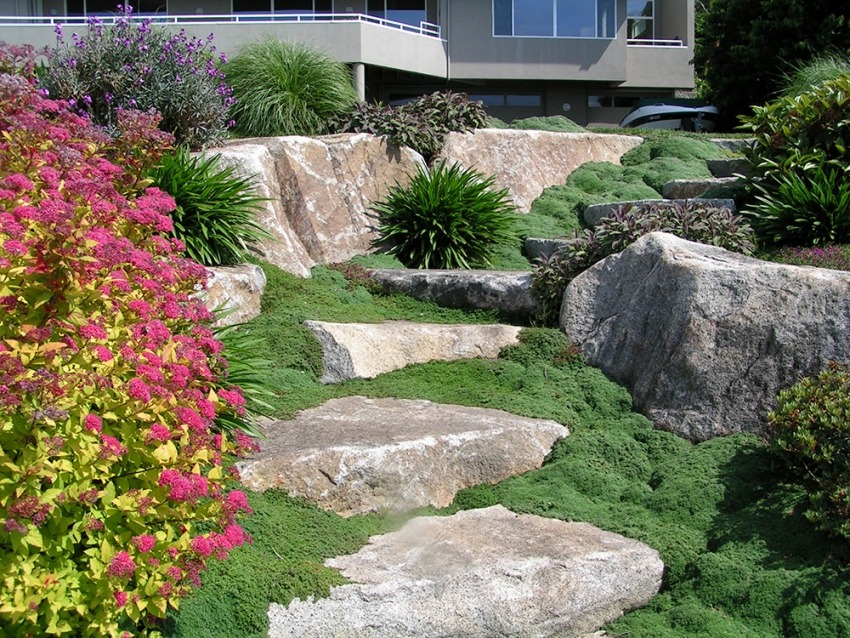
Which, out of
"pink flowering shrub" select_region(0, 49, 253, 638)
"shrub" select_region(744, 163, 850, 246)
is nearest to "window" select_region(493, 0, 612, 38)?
"shrub" select_region(744, 163, 850, 246)

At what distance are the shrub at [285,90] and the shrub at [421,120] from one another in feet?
0.96

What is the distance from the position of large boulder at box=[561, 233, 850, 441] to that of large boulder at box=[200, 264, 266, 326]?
9.97 feet

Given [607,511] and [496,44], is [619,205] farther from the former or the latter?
[496,44]

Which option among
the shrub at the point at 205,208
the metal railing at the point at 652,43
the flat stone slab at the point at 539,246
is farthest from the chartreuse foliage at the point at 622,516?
the metal railing at the point at 652,43

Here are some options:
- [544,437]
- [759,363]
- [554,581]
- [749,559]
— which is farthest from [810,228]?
[554,581]

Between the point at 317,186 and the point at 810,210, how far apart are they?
16.5ft

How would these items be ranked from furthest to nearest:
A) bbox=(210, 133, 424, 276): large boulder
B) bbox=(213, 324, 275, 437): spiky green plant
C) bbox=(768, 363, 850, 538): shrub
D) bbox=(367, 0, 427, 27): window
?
bbox=(367, 0, 427, 27): window, bbox=(210, 133, 424, 276): large boulder, bbox=(213, 324, 275, 437): spiky green plant, bbox=(768, 363, 850, 538): shrub

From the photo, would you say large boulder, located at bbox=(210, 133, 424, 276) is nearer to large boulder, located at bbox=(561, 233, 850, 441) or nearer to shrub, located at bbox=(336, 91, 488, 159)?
shrub, located at bbox=(336, 91, 488, 159)

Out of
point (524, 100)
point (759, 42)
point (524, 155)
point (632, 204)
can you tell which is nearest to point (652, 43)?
point (524, 100)

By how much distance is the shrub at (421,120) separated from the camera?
1112cm

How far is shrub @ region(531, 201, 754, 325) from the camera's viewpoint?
7840mm

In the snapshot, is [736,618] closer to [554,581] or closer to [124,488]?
[554,581]

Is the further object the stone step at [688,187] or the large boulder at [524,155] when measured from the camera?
the large boulder at [524,155]

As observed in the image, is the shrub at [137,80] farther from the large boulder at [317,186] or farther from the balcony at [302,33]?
the balcony at [302,33]
